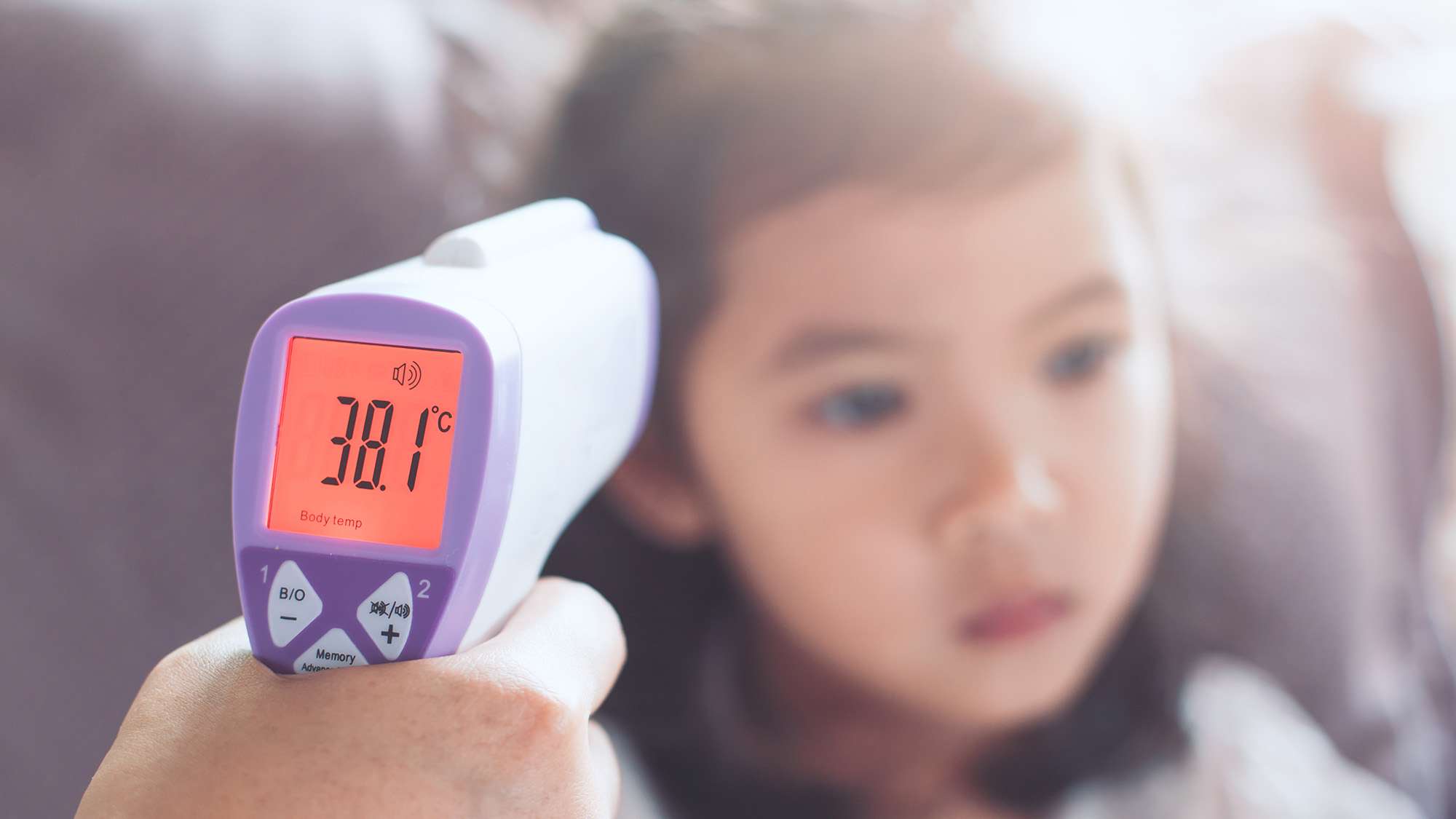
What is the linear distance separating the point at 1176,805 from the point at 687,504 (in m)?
0.47

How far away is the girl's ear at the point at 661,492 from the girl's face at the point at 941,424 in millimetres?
18

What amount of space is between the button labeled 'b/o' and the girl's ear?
35 cm

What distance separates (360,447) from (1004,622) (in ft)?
1.40

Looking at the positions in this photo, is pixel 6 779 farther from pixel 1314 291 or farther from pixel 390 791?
pixel 1314 291

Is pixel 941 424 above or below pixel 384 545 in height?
below

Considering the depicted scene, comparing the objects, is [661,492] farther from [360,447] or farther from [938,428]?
[360,447]

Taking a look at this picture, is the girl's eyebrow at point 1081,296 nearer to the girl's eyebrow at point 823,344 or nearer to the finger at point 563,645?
the girl's eyebrow at point 823,344

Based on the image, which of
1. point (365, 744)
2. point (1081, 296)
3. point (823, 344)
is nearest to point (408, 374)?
point (365, 744)

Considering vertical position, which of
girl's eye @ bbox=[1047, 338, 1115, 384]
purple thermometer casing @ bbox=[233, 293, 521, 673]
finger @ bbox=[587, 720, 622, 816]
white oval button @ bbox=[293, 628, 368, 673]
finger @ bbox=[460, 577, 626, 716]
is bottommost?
girl's eye @ bbox=[1047, 338, 1115, 384]

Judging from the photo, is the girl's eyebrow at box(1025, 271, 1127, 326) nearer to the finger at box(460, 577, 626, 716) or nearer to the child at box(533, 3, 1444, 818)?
the child at box(533, 3, 1444, 818)

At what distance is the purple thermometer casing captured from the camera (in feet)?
0.81

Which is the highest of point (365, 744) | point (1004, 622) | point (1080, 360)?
point (365, 744)

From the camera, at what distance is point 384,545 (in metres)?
0.26

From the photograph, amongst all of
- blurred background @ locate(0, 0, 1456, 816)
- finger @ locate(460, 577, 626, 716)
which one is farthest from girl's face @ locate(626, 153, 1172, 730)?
finger @ locate(460, 577, 626, 716)
